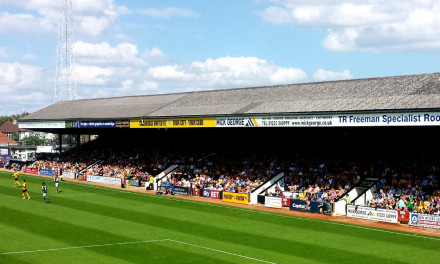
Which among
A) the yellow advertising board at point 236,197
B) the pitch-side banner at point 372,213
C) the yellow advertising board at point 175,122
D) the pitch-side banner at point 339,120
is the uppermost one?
the yellow advertising board at point 175,122

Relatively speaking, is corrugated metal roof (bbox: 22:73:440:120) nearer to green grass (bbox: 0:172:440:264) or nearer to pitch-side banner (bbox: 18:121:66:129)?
pitch-side banner (bbox: 18:121:66:129)

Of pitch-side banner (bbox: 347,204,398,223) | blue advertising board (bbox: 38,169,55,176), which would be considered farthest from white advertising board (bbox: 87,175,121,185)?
pitch-side banner (bbox: 347,204,398,223)

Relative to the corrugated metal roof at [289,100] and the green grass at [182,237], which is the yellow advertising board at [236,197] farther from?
the corrugated metal roof at [289,100]

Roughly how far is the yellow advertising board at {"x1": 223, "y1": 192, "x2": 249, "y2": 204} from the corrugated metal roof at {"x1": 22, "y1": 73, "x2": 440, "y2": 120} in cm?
603

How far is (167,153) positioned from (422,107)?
29161mm

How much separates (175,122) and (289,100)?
32.2 ft

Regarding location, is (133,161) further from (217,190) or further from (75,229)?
(75,229)

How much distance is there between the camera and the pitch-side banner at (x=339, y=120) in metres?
29.3

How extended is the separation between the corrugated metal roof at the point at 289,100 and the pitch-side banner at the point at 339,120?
1.44ft

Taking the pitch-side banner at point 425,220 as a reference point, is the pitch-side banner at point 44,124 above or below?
above

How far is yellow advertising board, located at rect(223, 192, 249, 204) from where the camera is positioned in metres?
37.9

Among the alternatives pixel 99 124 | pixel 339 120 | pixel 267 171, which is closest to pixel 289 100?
pixel 267 171

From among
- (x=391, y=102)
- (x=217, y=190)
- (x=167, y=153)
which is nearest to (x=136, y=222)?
(x=217, y=190)

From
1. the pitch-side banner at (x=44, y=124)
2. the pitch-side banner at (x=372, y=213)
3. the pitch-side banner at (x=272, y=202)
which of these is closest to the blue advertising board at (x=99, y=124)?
the pitch-side banner at (x=44, y=124)
